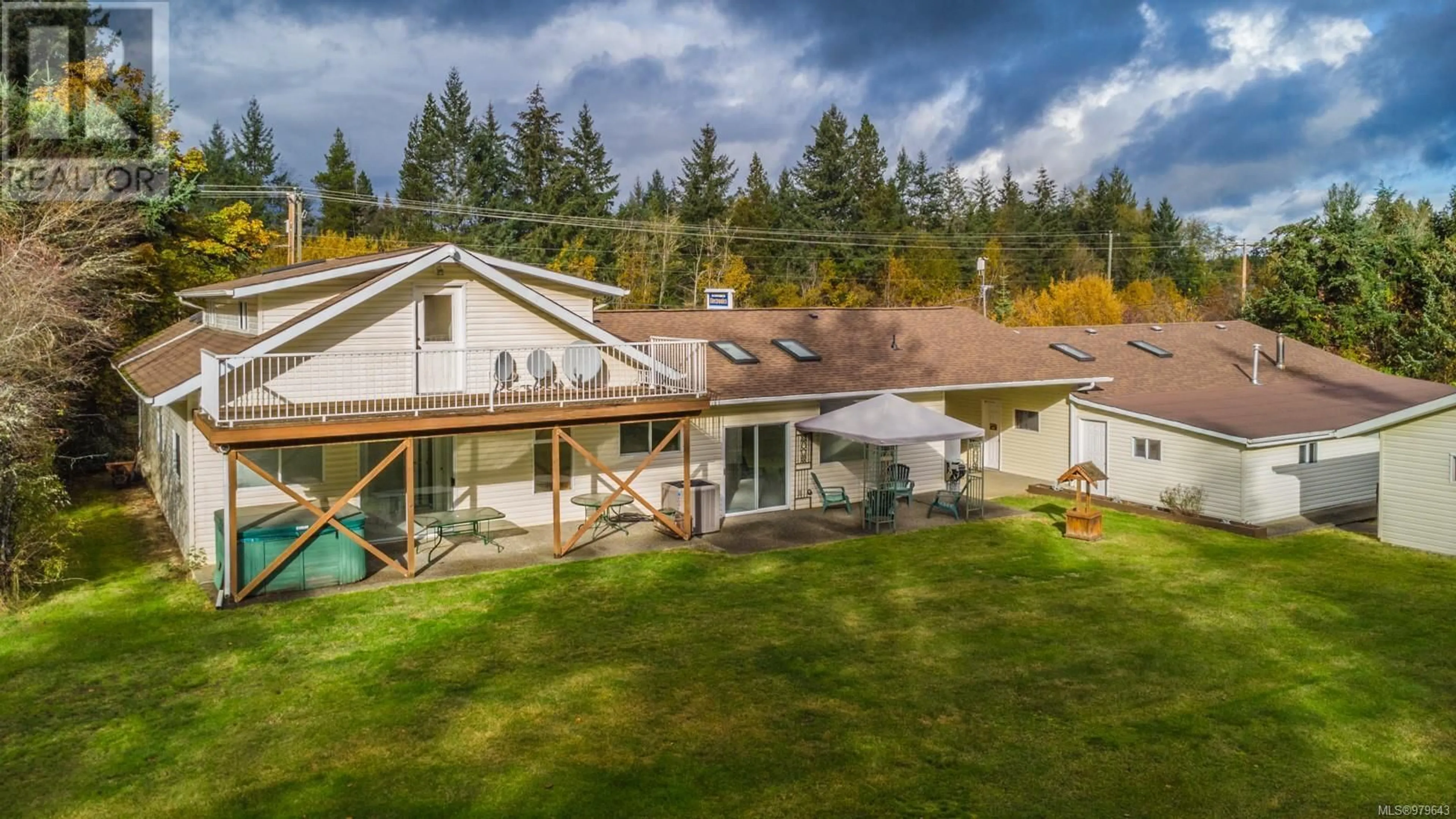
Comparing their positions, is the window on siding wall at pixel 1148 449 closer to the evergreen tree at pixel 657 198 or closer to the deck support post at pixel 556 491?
the deck support post at pixel 556 491

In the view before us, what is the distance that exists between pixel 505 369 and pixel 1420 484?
50.0ft

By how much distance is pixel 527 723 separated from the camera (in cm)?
884

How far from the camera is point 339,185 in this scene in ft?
206

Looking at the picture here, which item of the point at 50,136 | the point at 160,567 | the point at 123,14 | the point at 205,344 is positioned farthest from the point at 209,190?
the point at 160,567

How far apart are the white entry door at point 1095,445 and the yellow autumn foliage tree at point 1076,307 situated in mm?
20514

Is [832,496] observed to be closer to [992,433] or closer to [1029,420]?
[1029,420]

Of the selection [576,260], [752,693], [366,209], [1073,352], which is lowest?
[752,693]

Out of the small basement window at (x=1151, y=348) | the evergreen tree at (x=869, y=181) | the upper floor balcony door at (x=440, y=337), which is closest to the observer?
Answer: the upper floor balcony door at (x=440, y=337)

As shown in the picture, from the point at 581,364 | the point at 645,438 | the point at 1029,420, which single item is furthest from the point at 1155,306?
the point at 581,364

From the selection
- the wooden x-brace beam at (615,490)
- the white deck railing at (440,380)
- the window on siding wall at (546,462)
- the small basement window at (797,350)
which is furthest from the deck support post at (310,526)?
the small basement window at (797,350)

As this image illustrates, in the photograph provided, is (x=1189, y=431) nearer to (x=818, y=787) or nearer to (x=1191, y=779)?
(x=1191, y=779)

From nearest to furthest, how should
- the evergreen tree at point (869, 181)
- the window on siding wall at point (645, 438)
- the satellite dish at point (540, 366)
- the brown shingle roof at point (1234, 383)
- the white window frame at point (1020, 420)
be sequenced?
1. the satellite dish at point (540, 366)
2. the window on siding wall at point (645, 438)
3. the brown shingle roof at point (1234, 383)
4. the white window frame at point (1020, 420)
5. the evergreen tree at point (869, 181)

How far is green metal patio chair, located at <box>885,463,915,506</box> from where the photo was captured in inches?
722

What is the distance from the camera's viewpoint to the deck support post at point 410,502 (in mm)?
13312
